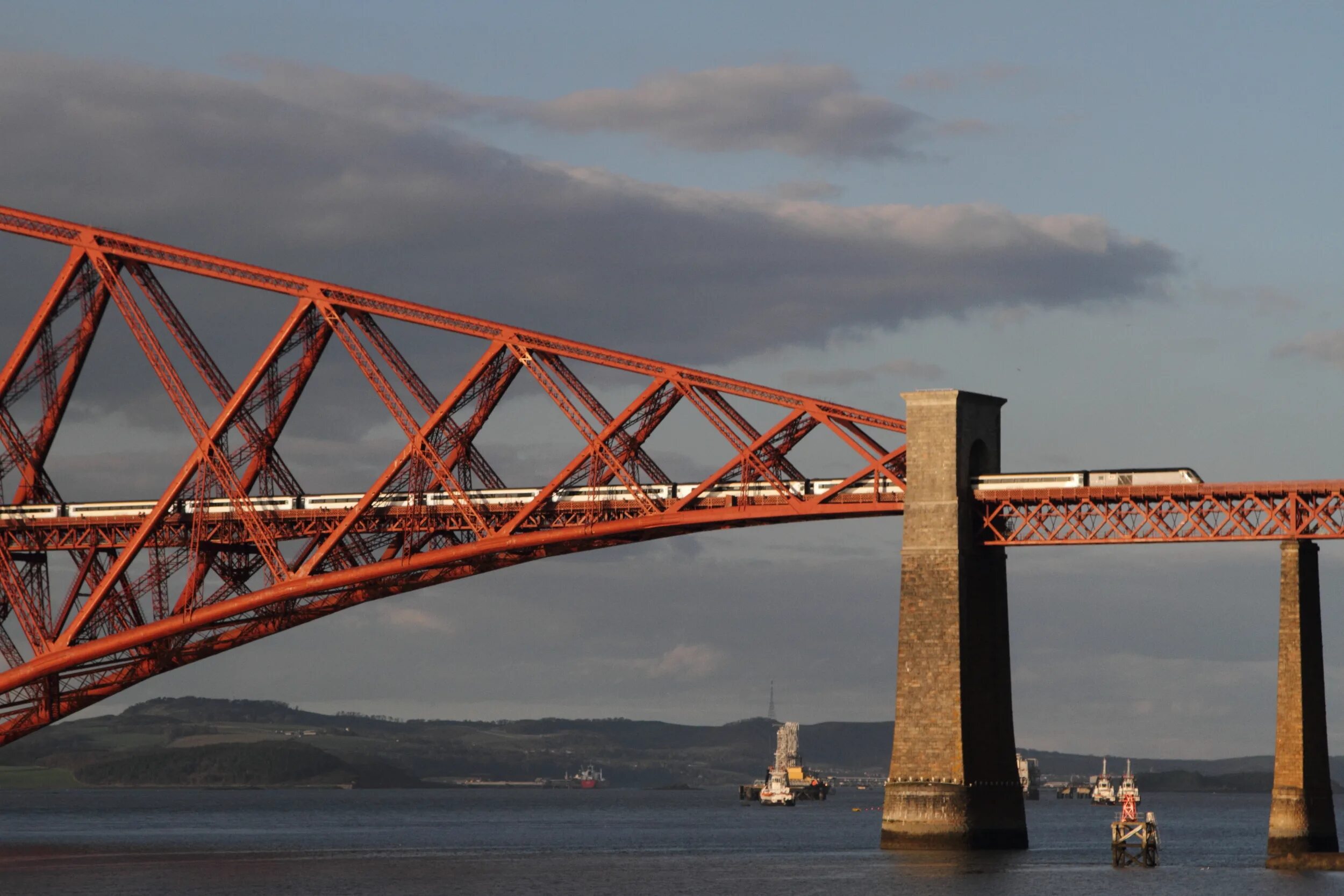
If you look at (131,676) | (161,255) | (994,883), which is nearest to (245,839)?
(131,676)

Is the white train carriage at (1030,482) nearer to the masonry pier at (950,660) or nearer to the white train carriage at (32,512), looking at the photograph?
the masonry pier at (950,660)

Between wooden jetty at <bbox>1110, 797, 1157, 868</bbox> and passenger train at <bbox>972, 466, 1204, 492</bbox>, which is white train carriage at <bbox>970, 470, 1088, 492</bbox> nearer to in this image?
passenger train at <bbox>972, 466, 1204, 492</bbox>

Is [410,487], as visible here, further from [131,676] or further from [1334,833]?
[1334,833]

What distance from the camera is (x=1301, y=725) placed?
80625 mm

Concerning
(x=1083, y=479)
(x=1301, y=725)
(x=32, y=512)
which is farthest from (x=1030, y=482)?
(x=32, y=512)

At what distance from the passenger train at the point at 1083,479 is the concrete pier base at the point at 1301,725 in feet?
17.4

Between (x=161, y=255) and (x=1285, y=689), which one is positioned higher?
(x=161, y=255)

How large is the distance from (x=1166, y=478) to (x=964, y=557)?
28.5 feet

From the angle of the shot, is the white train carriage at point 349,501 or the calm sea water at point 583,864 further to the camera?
the white train carriage at point 349,501

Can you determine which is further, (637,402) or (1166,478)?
(637,402)

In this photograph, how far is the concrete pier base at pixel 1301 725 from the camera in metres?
80.8

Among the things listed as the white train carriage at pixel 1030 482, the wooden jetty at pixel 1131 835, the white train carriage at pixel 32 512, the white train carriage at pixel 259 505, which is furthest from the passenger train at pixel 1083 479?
the white train carriage at pixel 32 512

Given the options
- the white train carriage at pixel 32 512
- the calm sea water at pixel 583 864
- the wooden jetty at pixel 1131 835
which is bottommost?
the calm sea water at pixel 583 864

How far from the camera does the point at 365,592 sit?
100250 millimetres
